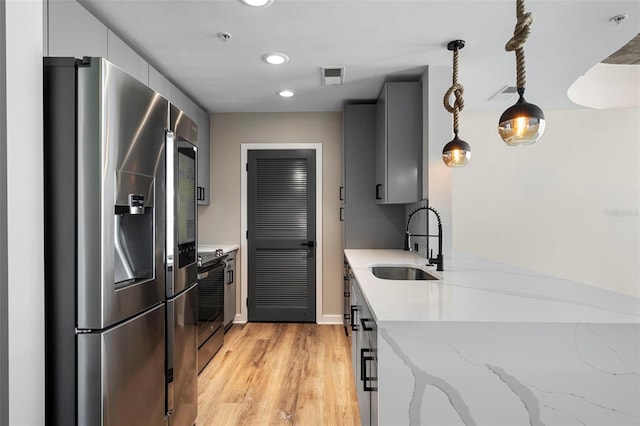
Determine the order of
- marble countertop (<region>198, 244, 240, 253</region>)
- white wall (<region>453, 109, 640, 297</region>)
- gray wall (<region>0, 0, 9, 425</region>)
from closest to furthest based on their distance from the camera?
gray wall (<region>0, 0, 9, 425</region>), marble countertop (<region>198, 244, 240, 253</region>), white wall (<region>453, 109, 640, 297</region>)

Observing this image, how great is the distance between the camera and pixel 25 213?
116 cm

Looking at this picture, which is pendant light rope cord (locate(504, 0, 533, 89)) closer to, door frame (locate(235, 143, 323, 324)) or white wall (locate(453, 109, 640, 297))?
door frame (locate(235, 143, 323, 324))

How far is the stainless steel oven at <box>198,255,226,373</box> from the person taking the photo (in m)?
3.06

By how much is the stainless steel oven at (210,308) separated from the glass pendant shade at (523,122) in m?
2.39

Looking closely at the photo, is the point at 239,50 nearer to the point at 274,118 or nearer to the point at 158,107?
the point at 158,107

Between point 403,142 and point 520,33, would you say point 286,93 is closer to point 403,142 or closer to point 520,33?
point 403,142

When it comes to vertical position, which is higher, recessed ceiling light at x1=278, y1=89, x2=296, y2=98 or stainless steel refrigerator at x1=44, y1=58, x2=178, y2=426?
recessed ceiling light at x1=278, y1=89, x2=296, y2=98

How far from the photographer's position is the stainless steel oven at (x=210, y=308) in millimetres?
3064

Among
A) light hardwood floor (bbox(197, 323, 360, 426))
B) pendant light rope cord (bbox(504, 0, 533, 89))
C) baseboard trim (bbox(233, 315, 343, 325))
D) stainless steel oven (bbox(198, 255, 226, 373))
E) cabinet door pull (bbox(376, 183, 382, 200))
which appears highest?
pendant light rope cord (bbox(504, 0, 533, 89))

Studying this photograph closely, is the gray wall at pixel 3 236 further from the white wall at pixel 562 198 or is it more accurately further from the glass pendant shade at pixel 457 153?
the white wall at pixel 562 198

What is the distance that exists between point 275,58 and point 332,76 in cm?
56

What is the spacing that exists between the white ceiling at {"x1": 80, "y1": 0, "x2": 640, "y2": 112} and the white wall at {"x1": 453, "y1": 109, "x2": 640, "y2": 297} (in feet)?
3.86

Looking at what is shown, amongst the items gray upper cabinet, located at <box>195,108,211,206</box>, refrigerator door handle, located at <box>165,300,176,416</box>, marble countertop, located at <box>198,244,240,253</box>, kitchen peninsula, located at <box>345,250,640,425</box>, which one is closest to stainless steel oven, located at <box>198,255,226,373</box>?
marble countertop, located at <box>198,244,240,253</box>

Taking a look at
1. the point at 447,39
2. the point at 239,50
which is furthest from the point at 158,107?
the point at 447,39
